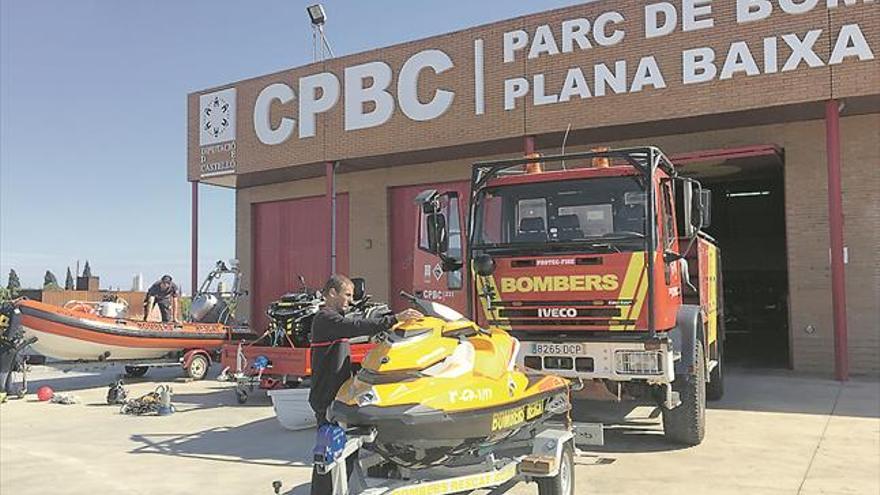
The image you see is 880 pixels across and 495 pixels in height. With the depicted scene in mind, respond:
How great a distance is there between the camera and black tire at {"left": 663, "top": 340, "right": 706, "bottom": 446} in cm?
674

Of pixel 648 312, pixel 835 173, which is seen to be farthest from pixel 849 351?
pixel 648 312

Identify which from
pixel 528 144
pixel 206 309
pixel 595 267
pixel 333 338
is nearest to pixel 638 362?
pixel 595 267

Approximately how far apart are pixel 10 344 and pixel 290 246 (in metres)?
8.24

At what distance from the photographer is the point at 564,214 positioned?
676cm

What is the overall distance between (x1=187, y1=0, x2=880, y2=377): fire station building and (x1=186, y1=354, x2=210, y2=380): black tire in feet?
13.1

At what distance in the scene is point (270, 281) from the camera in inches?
773

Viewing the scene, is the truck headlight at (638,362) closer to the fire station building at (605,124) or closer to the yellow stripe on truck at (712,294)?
the yellow stripe on truck at (712,294)

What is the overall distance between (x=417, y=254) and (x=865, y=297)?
787cm

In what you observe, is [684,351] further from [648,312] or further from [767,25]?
[767,25]

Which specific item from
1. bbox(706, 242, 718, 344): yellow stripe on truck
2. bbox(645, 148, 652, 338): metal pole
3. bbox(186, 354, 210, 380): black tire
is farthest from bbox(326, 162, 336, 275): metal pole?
bbox(645, 148, 652, 338): metal pole

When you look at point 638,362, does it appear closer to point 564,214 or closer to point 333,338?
point 564,214

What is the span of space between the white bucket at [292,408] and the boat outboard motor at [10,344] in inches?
239

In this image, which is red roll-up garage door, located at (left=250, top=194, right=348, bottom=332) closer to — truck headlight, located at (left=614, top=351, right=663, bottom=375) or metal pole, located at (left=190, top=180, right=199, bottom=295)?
metal pole, located at (left=190, top=180, right=199, bottom=295)

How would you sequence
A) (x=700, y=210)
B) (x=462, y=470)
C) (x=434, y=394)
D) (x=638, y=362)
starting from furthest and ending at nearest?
(x=700, y=210)
(x=638, y=362)
(x=462, y=470)
(x=434, y=394)
